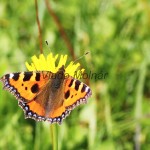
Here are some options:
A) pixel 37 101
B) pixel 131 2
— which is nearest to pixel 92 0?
pixel 131 2

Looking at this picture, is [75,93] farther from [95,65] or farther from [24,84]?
[95,65]

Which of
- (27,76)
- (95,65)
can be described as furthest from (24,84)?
(95,65)

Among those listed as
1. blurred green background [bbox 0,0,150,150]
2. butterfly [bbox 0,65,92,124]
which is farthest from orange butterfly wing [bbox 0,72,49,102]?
blurred green background [bbox 0,0,150,150]

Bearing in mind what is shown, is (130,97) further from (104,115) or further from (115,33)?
(115,33)

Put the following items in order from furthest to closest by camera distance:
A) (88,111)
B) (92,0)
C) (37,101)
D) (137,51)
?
(92,0)
(137,51)
(88,111)
(37,101)

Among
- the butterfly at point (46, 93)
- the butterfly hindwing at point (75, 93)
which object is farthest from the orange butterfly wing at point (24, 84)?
the butterfly hindwing at point (75, 93)

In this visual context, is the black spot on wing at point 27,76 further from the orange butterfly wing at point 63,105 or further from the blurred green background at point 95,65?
the blurred green background at point 95,65

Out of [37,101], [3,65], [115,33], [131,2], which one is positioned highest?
[131,2]
